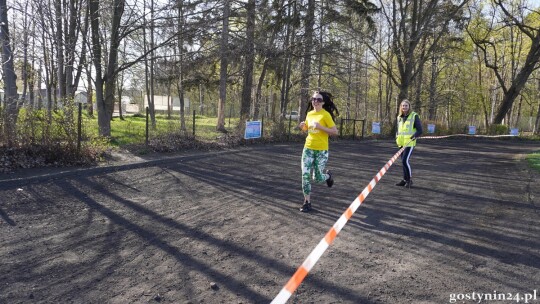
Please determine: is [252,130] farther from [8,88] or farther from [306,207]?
[306,207]

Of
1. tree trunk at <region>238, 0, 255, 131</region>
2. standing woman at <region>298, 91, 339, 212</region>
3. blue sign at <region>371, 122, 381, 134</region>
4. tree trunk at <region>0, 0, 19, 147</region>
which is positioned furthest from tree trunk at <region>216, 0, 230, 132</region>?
blue sign at <region>371, 122, 381, 134</region>

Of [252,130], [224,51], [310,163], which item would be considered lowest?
[310,163]

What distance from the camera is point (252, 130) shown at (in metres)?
15.7

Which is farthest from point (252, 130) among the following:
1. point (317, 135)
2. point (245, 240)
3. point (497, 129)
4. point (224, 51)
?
point (497, 129)

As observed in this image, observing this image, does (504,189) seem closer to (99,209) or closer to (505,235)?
(505,235)

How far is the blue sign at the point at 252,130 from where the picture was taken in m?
15.3

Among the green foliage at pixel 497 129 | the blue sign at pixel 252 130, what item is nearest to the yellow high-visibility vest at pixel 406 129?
the blue sign at pixel 252 130

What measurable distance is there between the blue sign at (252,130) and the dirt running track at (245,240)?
700 cm

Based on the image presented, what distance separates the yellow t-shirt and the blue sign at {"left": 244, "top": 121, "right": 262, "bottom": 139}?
970 cm

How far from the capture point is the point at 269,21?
19812mm

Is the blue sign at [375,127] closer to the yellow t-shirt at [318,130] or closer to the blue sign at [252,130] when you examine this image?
the blue sign at [252,130]

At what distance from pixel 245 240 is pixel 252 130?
11.3m

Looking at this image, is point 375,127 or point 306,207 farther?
point 375,127

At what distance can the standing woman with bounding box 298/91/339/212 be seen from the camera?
5.61m
